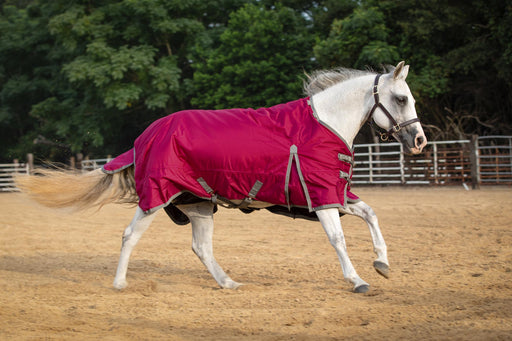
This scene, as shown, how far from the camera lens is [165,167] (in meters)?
4.71

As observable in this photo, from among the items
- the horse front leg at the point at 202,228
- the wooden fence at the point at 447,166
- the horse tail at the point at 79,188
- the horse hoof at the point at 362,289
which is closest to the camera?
the horse hoof at the point at 362,289

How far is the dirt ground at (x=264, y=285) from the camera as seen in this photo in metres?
3.45

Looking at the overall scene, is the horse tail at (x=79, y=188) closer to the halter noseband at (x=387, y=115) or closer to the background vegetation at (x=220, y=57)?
the halter noseband at (x=387, y=115)

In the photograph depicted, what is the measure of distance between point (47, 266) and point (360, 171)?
14.4 metres

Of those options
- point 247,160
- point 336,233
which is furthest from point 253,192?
point 336,233

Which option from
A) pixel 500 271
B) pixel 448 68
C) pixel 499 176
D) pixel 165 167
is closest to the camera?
pixel 165 167

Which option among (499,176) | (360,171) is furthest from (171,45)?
(499,176)

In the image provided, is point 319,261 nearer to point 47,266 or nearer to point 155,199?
point 155,199

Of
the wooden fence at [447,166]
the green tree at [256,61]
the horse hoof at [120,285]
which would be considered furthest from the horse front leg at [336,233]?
the green tree at [256,61]

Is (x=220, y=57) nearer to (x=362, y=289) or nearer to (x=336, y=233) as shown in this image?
(x=336, y=233)

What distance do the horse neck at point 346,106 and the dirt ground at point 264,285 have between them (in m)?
1.34

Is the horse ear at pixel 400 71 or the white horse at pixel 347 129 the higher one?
the horse ear at pixel 400 71

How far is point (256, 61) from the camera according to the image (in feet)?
77.1

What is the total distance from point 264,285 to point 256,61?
1945 cm
